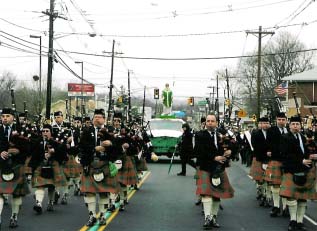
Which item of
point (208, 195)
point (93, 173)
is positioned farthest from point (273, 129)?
point (93, 173)

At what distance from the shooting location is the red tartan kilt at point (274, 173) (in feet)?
37.7

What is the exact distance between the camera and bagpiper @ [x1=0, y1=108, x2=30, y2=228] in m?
9.55

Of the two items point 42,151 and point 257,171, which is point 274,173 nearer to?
point 257,171

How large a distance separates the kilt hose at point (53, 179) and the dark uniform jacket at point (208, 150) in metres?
3.27

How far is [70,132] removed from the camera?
1296 centimetres

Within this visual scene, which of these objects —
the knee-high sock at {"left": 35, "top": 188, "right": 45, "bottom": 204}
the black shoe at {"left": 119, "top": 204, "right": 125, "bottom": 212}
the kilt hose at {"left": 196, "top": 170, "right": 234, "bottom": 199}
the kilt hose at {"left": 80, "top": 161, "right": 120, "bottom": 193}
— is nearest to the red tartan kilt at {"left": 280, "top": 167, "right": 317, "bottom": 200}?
the kilt hose at {"left": 196, "top": 170, "right": 234, "bottom": 199}

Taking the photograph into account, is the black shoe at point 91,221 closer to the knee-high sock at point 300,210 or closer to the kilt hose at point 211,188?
the kilt hose at point 211,188

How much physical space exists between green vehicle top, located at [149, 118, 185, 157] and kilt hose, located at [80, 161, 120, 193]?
17.3 m

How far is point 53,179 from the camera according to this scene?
11570 mm

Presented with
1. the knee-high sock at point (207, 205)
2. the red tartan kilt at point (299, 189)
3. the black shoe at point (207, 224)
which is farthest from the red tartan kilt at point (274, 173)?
the black shoe at point (207, 224)

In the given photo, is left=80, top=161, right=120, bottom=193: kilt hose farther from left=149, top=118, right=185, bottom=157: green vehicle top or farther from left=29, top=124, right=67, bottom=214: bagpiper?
left=149, top=118, right=185, bottom=157: green vehicle top

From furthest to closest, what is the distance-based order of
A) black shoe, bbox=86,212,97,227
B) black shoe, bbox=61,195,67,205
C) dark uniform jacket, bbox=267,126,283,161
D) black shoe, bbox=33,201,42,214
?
black shoe, bbox=61,195,67,205 → dark uniform jacket, bbox=267,126,283,161 → black shoe, bbox=33,201,42,214 → black shoe, bbox=86,212,97,227

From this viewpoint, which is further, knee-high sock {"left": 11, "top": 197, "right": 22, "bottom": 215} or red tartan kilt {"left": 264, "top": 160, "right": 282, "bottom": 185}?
red tartan kilt {"left": 264, "top": 160, "right": 282, "bottom": 185}

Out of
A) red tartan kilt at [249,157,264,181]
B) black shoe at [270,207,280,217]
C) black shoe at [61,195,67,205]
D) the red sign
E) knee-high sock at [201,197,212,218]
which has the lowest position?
black shoe at [61,195,67,205]
